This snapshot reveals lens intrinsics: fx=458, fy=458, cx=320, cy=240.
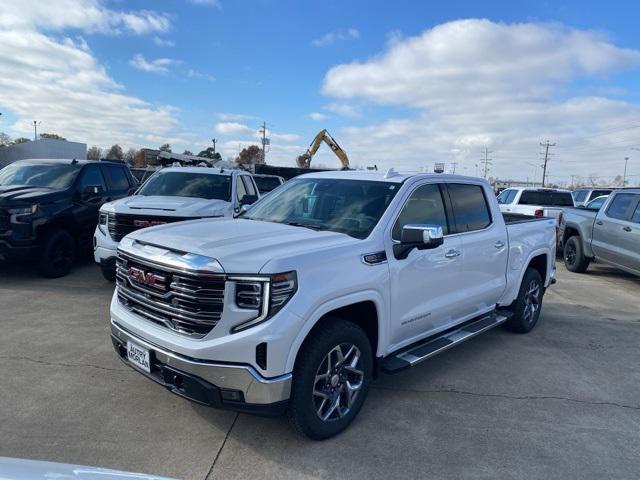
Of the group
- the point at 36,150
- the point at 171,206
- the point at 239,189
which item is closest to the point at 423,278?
the point at 171,206

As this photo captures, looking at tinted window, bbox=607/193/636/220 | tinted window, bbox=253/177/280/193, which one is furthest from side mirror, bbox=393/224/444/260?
tinted window, bbox=253/177/280/193

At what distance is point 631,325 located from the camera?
21.2 feet

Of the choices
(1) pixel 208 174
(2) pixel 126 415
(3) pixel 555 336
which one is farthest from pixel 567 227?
(2) pixel 126 415

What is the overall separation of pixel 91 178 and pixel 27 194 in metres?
1.39

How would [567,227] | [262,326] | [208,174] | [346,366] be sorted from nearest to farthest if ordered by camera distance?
1. [262,326]
2. [346,366]
3. [208,174]
4. [567,227]

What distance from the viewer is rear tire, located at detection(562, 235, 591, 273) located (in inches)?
399

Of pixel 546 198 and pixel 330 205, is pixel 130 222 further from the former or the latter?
pixel 546 198

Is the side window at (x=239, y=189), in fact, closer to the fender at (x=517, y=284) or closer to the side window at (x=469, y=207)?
the side window at (x=469, y=207)

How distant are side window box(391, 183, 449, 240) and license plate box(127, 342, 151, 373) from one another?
2008 mm

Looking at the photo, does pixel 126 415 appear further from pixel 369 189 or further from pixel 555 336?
pixel 555 336

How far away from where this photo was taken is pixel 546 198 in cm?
1295

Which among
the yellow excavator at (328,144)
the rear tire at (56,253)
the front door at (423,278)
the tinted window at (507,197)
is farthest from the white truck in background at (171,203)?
the yellow excavator at (328,144)

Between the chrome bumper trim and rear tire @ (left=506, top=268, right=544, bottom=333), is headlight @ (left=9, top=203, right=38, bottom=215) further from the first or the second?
rear tire @ (left=506, top=268, right=544, bottom=333)

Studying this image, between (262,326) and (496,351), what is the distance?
348 centimetres
